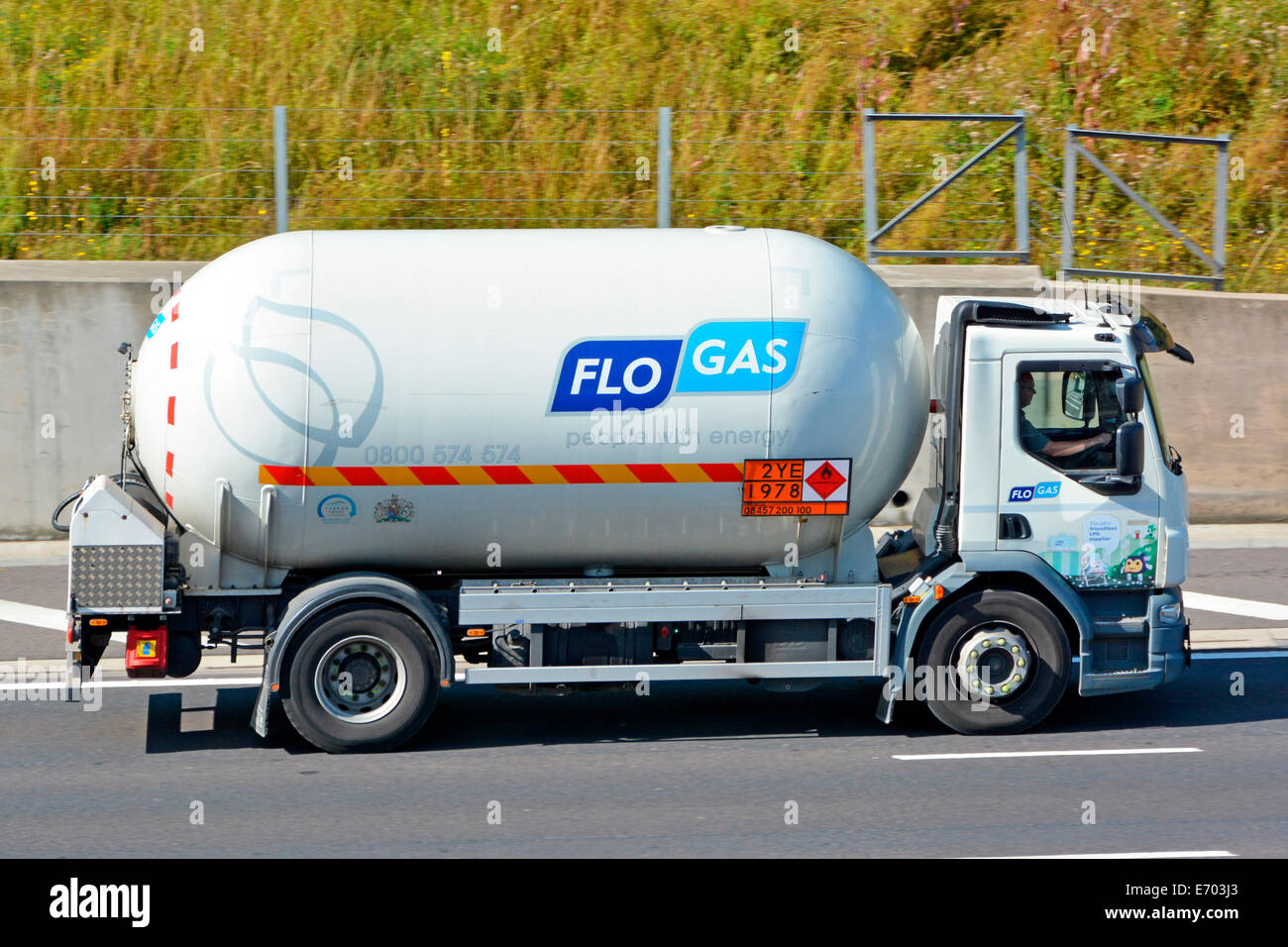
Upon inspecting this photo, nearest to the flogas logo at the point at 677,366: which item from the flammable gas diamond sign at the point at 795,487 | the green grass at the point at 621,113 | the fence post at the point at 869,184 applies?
the flammable gas diamond sign at the point at 795,487

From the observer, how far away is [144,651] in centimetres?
880

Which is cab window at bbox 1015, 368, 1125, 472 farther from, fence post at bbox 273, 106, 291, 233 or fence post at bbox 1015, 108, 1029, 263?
fence post at bbox 273, 106, 291, 233

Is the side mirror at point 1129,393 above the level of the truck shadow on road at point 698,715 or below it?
above

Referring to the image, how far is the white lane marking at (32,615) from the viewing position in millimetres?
11984

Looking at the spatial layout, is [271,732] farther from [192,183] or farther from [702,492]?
[192,183]

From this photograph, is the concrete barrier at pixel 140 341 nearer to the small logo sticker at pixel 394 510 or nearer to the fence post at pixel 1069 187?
the fence post at pixel 1069 187

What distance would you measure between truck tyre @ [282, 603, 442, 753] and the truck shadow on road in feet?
1.02

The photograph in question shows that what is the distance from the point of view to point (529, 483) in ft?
28.3

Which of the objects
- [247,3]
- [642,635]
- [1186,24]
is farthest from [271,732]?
[1186,24]

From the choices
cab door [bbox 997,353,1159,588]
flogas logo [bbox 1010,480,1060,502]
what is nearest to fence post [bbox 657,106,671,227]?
cab door [bbox 997,353,1159,588]

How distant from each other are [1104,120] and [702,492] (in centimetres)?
1201

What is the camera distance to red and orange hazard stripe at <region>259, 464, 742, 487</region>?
335 inches

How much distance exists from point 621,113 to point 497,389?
8.07m

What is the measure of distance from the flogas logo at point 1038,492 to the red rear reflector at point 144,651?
5.12 m
